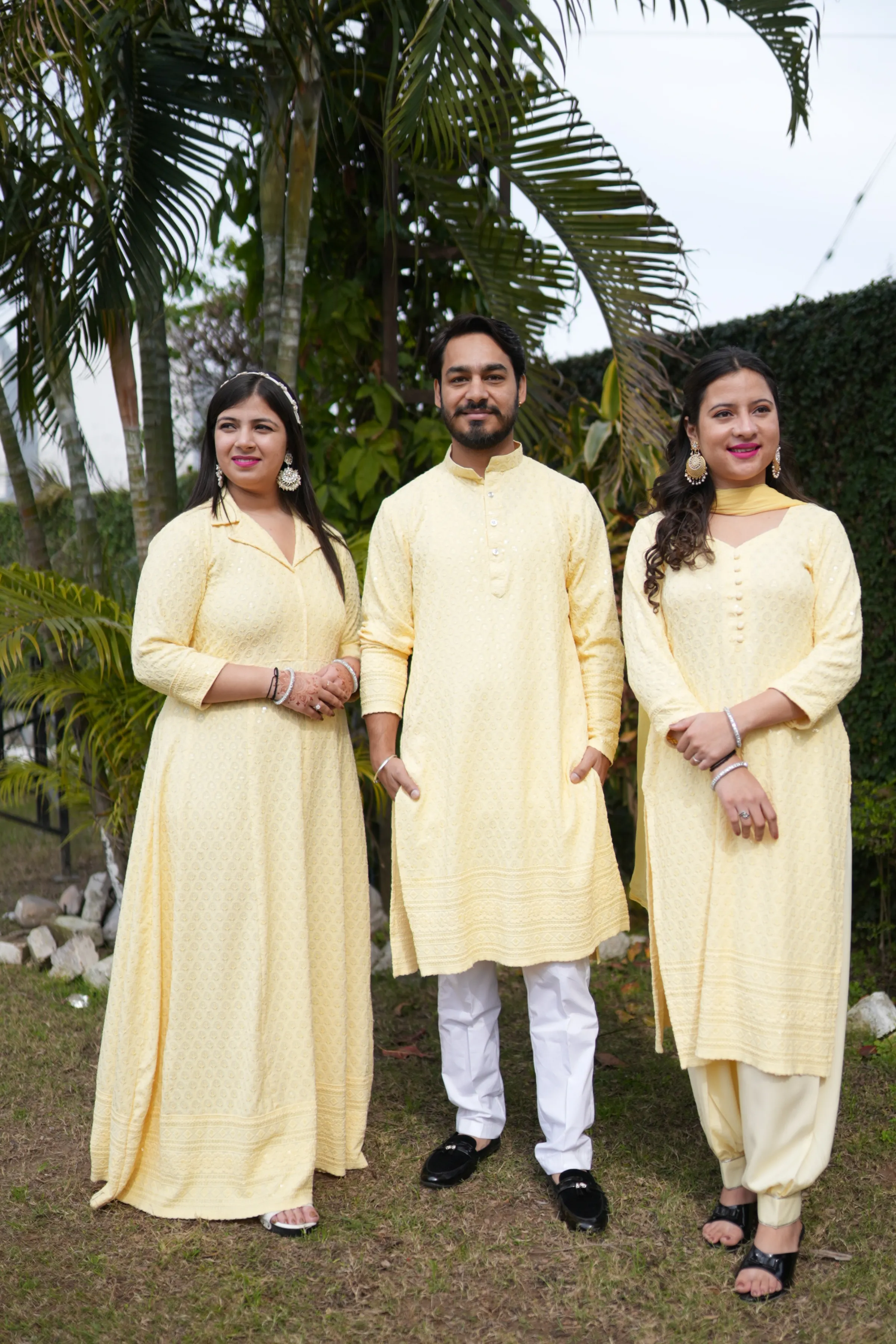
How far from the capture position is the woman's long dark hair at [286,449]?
3006 millimetres

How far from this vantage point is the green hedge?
4.46 meters

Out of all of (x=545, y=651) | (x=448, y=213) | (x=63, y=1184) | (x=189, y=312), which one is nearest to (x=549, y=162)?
(x=448, y=213)

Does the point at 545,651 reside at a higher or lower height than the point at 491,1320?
higher

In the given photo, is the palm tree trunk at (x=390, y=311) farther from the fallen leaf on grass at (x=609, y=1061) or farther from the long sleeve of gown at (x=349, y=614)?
the fallen leaf on grass at (x=609, y=1061)

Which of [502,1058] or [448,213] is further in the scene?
[448,213]

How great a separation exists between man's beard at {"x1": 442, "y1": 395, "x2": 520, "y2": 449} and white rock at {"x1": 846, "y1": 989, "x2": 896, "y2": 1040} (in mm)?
2279

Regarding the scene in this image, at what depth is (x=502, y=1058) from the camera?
399cm

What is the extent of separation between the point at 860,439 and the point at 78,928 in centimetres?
375

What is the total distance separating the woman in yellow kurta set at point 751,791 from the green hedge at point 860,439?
1817 millimetres

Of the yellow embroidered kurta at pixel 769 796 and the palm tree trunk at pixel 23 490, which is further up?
the palm tree trunk at pixel 23 490

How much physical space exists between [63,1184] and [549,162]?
12.1 feet

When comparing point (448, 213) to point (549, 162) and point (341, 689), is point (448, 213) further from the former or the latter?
point (341, 689)

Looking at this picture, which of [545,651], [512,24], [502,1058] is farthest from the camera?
[502,1058]

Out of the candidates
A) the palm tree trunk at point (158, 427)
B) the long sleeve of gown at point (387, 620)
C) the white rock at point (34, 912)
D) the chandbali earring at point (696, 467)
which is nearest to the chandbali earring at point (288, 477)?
the long sleeve of gown at point (387, 620)
